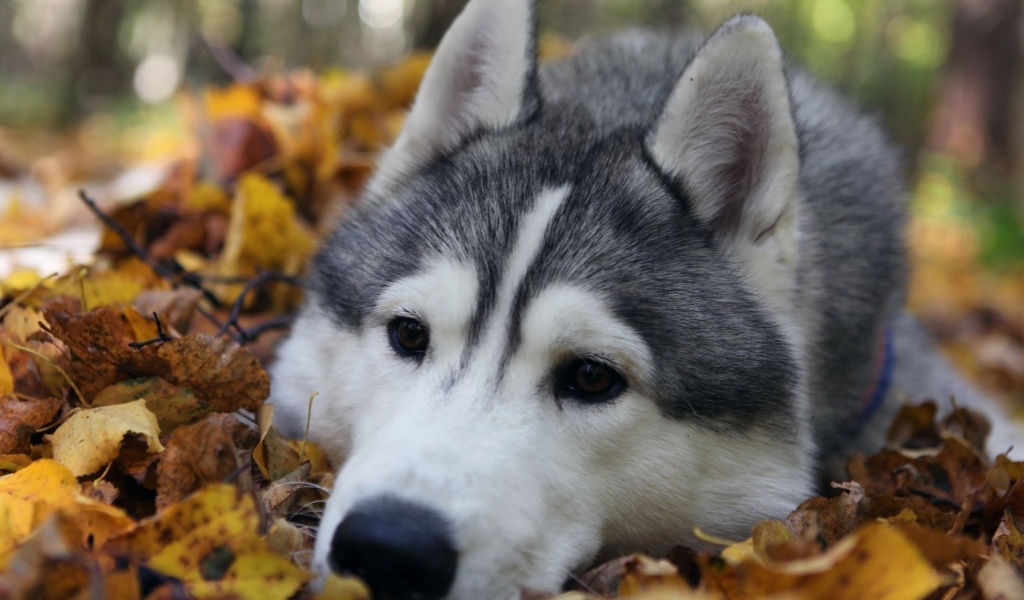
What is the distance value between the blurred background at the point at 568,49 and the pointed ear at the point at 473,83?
434 millimetres

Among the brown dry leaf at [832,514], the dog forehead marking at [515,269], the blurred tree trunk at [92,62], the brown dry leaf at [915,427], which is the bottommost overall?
the blurred tree trunk at [92,62]

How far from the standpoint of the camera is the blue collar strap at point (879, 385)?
3.21 metres

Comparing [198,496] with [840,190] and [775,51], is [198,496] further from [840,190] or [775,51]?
[840,190]

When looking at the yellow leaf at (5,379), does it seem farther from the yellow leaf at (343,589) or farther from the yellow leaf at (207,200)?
the yellow leaf at (207,200)

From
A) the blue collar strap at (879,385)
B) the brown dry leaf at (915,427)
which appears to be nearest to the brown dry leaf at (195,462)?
the blue collar strap at (879,385)

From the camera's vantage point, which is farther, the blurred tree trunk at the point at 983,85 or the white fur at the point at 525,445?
the blurred tree trunk at the point at 983,85

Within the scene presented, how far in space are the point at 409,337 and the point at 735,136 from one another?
1114 millimetres

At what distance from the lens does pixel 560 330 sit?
220 centimetres

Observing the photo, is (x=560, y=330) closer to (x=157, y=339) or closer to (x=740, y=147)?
(x=740, y=147)

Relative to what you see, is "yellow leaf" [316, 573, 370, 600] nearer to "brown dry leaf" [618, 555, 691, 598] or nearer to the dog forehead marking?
"brown dry leaf" [618, 555, 691, 598]

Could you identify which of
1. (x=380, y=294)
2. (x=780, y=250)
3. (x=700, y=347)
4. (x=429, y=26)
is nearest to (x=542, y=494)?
(x=700, y=347)

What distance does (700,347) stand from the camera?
2.31 m

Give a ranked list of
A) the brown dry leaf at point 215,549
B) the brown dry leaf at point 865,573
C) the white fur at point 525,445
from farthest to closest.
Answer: the white fur at point 525,445 → the brown dry leaf at point 215,549 → the brown dry leaf at point 865,573

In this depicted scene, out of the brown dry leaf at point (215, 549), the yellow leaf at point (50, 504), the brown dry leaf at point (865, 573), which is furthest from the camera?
the yellow leaf at point (50, 504)
